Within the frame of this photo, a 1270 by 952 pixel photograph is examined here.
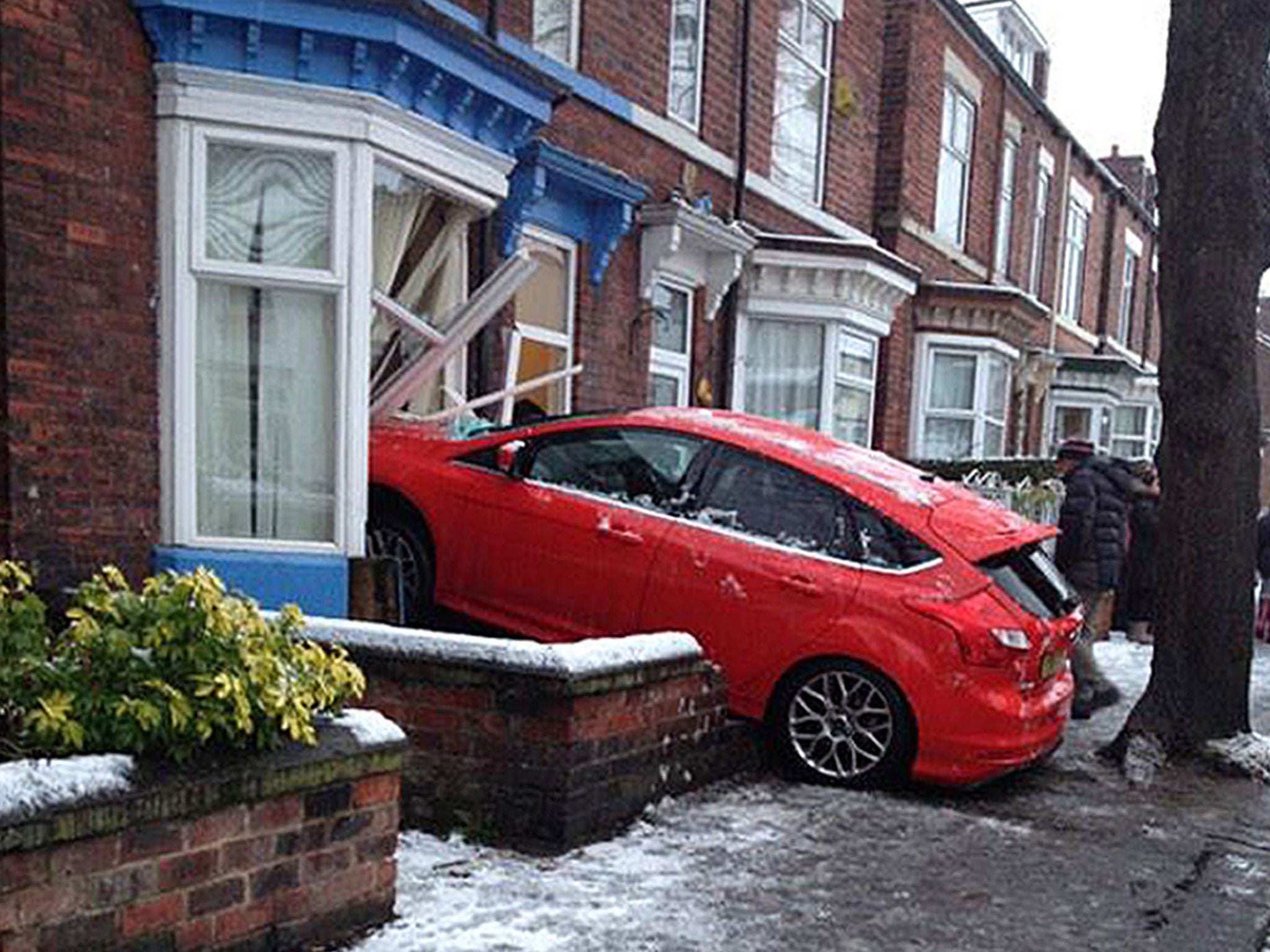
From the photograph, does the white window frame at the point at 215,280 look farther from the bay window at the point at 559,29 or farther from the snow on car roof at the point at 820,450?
the bay window at the point at 559,29

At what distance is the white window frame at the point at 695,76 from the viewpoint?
1035cm

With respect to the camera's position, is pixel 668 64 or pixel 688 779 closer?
pixel 688 779

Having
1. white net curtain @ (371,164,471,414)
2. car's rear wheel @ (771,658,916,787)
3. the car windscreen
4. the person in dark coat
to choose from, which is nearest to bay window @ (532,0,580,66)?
white net curtain @ (371,164,471,414)

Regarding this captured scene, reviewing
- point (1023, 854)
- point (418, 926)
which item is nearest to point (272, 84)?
point (418, 926)

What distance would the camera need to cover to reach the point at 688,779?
16.9 ft

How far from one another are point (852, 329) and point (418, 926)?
9.82m

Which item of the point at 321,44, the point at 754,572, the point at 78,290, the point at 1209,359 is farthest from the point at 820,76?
the point at 78,290

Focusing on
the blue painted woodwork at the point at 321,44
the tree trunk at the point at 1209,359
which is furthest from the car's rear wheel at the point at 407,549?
the tree trunk at the point at 1209,359

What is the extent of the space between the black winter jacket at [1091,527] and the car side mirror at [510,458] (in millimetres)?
3991

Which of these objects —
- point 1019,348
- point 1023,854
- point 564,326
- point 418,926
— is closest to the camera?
point 418,926

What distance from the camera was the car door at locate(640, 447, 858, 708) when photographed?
5.44 meters

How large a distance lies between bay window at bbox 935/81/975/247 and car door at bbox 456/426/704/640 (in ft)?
36.3

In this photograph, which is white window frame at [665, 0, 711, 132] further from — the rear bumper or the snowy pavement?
the snowy pavement

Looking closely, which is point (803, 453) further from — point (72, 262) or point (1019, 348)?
point (1019, 348)
